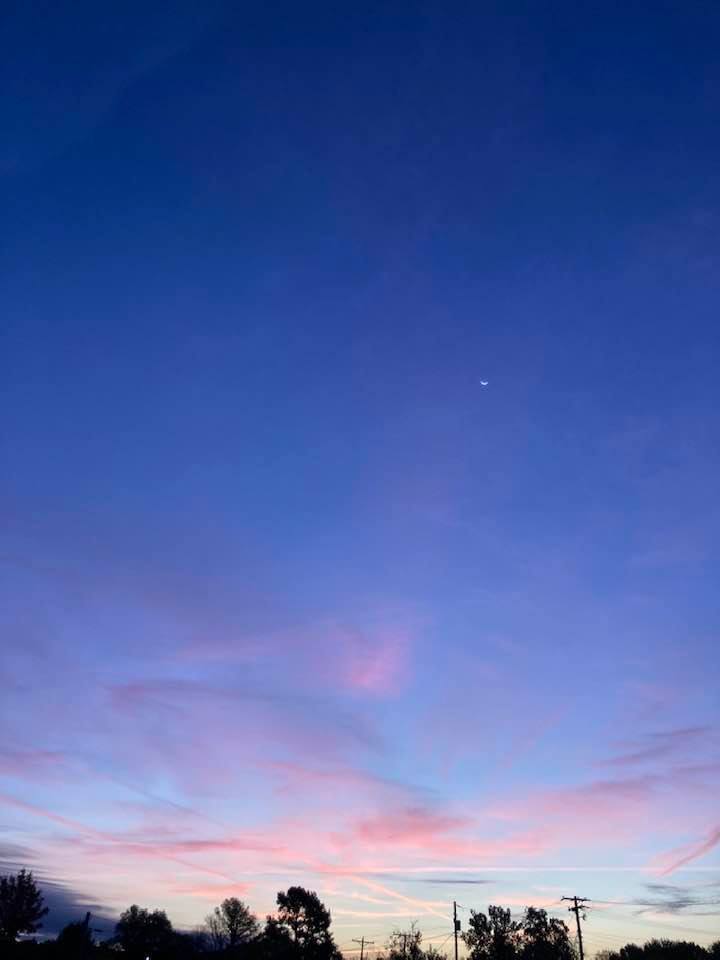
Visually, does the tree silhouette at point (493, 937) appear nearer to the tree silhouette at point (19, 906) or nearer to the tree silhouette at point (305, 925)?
the tree silhouette at point (305, 925)

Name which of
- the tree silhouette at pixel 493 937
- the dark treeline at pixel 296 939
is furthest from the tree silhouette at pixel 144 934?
the tree silhouette at pixel 493 937

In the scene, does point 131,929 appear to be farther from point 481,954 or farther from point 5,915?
point 481,954

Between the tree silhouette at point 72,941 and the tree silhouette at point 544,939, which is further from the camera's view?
the tree silhouette at point 544,939

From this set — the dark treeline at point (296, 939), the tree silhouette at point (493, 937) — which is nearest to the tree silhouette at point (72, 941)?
the dark treeline at point (296, 939)

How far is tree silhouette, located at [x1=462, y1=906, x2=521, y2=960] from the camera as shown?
13651cm

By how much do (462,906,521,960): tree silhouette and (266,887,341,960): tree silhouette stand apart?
28.0 m

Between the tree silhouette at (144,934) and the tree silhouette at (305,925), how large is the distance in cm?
2089

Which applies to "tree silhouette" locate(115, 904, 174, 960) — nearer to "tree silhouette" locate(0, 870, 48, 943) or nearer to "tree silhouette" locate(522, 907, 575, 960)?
"tree silhouette" locate(0, 870, 48, 943)

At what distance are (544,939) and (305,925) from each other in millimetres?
50458

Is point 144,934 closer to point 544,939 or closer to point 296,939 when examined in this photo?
point 296,939

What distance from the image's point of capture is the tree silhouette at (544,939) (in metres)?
138

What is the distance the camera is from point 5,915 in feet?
362

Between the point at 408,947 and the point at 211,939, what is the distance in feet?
184

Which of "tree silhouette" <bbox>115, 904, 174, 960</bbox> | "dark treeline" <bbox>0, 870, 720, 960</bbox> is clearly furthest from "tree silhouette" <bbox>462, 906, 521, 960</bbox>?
"tree silhouette" <bbox>115, 904, 174, 960</bbox>
